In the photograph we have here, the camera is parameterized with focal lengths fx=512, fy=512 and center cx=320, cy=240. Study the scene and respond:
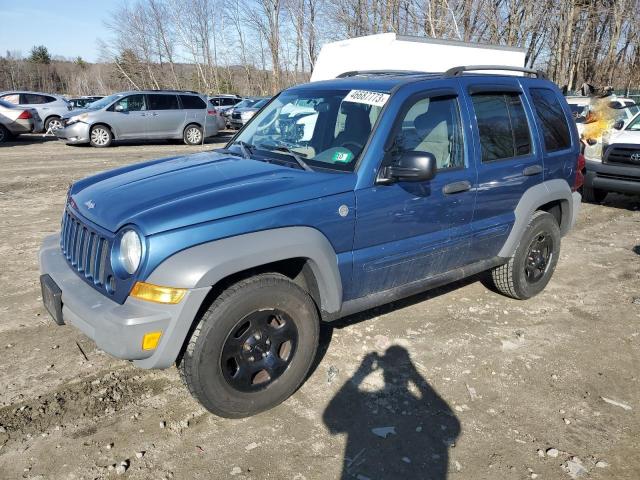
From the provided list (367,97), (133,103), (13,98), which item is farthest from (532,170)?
(13,98)

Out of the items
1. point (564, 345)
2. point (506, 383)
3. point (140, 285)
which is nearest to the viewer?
point (140, 285)

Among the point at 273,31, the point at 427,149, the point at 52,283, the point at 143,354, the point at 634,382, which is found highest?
the point at 273,31

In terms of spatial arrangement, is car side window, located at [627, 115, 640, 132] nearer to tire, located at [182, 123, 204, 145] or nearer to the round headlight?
the round headlight

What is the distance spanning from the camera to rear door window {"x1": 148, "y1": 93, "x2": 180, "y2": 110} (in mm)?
16594

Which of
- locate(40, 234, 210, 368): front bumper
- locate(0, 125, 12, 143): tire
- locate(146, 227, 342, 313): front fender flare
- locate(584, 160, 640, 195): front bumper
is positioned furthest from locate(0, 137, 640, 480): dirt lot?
locate(0, 125, 12, 143): tire

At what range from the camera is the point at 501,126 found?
412cm

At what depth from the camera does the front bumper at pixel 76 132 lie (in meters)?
15.6

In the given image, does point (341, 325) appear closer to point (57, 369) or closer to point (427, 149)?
point (427, 149)

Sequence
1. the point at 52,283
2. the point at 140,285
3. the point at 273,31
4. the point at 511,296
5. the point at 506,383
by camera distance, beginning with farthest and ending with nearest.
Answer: the point at 273,31 < the point at 511,296 < the point at 506,383 < the point at 52,283 < the point at 140,285

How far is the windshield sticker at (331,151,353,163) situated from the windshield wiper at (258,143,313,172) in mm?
186

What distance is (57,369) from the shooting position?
345 centimetres

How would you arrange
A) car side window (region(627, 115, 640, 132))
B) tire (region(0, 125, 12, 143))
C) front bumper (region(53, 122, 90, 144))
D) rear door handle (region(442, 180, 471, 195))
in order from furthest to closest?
tire (region(0, 125, 12, 143)) < front bumper (region(53, 122, 90, 144)) < car side window (region(627, 115, 640, 132)) < rear door handle (region(442, 180, 471, 195))

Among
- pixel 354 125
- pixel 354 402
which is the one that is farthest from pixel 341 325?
pixel 354 125

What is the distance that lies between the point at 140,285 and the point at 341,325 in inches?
77.5
